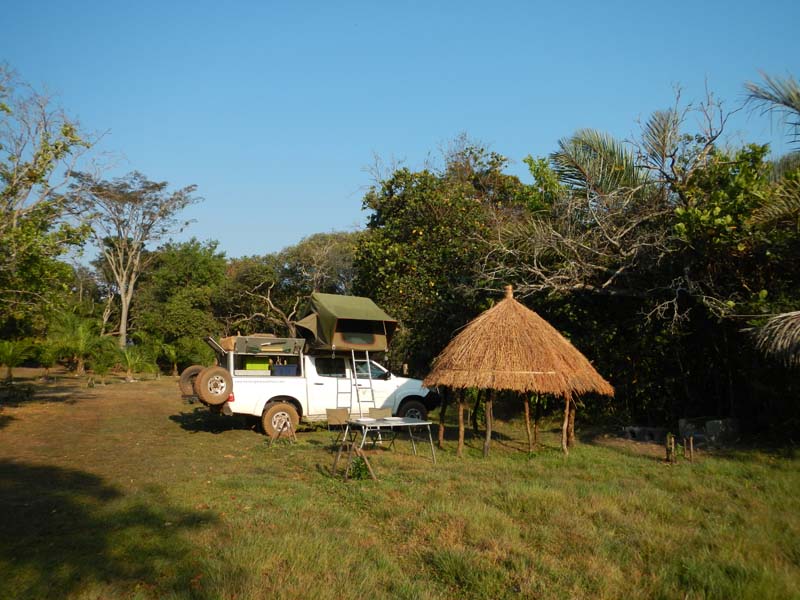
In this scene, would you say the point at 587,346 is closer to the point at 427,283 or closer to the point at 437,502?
the point at 427,283

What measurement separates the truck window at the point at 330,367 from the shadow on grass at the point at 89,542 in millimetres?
6489

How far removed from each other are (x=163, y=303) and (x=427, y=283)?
83.2 feet

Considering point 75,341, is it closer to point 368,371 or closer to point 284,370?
point 284,370

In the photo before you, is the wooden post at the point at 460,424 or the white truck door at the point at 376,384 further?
the white truck door at the point at 376,384

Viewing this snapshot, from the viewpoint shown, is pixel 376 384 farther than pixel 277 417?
Yes

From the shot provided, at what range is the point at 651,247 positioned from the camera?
1322cm

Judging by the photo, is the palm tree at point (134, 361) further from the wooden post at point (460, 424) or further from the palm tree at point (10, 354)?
the wooden post at point (460, 424)

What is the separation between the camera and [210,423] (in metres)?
15.8

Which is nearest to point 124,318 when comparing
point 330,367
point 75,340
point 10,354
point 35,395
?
point 75,340

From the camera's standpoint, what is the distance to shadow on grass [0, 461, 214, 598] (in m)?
5.10

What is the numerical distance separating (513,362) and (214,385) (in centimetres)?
614

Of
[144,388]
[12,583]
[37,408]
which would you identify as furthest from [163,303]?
[12,583]

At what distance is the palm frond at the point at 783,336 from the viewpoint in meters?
9.12

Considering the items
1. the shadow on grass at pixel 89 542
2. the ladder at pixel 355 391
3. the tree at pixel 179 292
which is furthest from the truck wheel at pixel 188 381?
the tree at pixel 179 292
